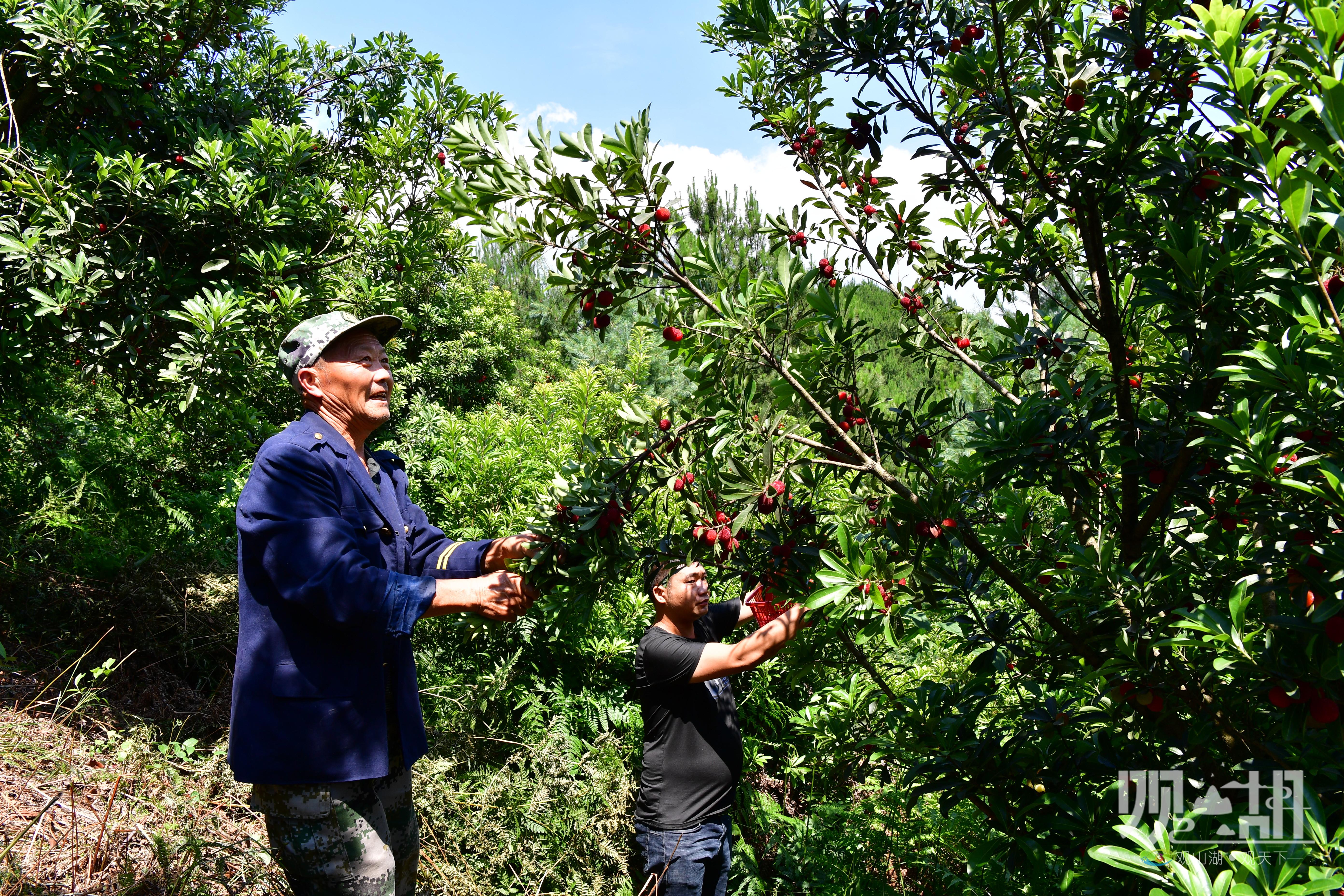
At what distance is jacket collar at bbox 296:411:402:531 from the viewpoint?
2107 mm

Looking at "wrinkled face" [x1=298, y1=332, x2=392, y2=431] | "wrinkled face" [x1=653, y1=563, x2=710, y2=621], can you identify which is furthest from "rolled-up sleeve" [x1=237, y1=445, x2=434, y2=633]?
"wrinkled face" [x1=653, y1=563, x2=710, y2=621]

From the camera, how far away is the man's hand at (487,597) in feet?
6.59

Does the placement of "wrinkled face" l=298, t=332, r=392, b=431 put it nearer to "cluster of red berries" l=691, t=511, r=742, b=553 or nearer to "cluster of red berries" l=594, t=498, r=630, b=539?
"cluster of red berries" l=594, t=498, r=630, b=539

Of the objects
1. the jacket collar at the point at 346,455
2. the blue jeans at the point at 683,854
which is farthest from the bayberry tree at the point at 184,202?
the blue jeans at the point at 683,854

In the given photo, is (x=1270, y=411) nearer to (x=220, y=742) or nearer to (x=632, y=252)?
(x=632, y=252)

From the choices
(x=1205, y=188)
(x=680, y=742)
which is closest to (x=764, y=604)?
(x=680, y=742)

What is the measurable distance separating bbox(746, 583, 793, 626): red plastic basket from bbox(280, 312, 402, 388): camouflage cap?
4.34 ft

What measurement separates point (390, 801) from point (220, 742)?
2.24 metres

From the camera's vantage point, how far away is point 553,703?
401 cm

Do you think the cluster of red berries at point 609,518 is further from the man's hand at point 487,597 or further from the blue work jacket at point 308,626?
the blue work jacket at point 308,626

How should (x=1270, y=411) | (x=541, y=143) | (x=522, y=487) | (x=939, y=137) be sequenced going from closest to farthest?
(x=1270, y=411), (x=541, y=143), (x=939, y=137), (x=522, y=487)

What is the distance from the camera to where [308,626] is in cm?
192

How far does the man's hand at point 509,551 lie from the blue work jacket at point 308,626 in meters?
0.34

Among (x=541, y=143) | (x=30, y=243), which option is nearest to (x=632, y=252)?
(x=541, y=143)
